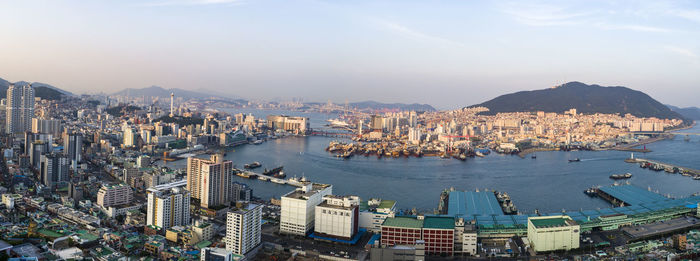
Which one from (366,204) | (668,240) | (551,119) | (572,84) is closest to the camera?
(668,240)

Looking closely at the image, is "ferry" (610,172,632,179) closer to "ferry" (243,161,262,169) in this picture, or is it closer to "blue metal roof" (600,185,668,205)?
"blue metal roof" (600,185,668,205)

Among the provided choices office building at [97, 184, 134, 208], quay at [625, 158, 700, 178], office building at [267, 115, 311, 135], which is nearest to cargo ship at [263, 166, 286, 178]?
office building at [97, 184, 134, 208]

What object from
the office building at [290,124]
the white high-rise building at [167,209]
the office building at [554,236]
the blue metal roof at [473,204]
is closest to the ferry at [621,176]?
the blue metal roof at [473,204]

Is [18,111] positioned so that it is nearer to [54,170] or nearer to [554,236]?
[54,170]

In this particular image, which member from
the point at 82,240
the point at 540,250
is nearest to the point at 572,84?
the point at 540,250

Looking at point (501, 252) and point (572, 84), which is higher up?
point (572, 84)

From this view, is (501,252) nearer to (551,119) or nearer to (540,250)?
(540,250)

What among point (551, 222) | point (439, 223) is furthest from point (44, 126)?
point (551, 222)

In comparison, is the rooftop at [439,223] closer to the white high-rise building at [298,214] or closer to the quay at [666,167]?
the white high-rise building at [298,214]
